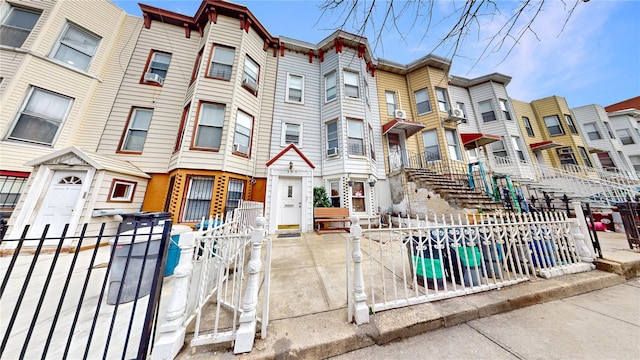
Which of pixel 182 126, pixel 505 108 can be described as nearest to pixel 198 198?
pixel 182 126

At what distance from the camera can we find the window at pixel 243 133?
24.7 ft

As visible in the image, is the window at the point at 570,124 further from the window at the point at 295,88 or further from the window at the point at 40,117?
the window at the point at 40,117

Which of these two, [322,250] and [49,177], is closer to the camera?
[322,250]

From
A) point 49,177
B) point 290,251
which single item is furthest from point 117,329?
point 49,177

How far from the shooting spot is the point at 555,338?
77.9 inches

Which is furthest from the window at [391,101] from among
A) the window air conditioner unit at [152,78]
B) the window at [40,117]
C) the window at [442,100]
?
the window at [40,117]

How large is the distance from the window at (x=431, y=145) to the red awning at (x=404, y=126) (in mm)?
924

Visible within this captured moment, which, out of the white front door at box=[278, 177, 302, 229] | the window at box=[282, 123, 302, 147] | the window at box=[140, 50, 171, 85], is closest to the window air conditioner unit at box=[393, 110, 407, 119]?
the window at box=[282, 123, 302, 147]

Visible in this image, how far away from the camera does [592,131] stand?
15422mm

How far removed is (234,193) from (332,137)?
4.94 metres

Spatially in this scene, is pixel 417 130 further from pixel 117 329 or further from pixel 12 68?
pixel 12 68

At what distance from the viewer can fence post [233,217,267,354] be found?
1.79 metres

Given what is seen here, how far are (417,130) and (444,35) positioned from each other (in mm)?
8287

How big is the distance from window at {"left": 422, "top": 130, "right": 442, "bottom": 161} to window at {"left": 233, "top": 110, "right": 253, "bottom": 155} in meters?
8.93
